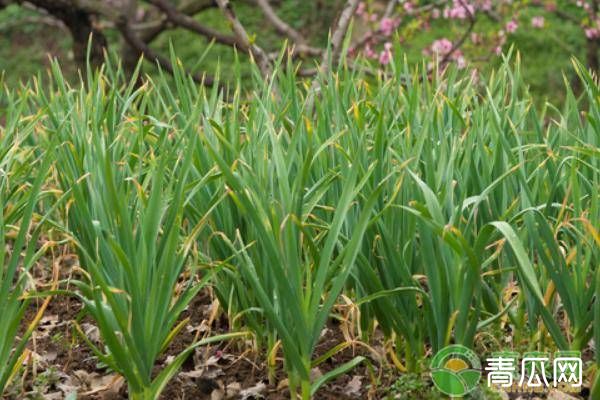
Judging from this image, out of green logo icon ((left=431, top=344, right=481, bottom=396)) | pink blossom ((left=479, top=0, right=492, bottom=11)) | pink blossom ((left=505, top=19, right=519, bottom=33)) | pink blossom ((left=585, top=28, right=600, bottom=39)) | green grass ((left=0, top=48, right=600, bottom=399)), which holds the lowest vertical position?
pink blossom ((left=585, top=28, right=600, bottom=39))

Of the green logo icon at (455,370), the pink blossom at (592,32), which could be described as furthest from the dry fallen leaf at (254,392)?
A: the pink blossom at (592,32)

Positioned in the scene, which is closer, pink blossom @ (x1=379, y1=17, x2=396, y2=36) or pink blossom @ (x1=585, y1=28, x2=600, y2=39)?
pink blossom @ (x1=379, y1=17, x2=396, y2=36)

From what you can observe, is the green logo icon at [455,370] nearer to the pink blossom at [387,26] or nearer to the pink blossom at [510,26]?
the pink blossom at [387,26]

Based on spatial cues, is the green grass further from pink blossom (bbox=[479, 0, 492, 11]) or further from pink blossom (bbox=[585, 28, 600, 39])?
pink blossom (bbox=[585, 28, 600, 39])

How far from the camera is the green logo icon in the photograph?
199 centimetres

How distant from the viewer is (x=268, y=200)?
2043 mm

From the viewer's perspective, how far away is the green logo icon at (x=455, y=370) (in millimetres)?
1993

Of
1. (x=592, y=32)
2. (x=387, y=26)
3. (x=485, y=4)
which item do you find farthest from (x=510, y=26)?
(x=387, y=26)

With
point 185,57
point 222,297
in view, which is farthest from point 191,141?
point 185,57

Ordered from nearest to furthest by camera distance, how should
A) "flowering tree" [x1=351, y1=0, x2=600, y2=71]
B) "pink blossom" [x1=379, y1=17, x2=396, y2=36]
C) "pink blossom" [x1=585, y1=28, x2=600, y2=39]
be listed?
"flowering tree" [x1=351, y1=0, x2=600, y2=71] → "pink blossom" [x1=379, y1=17, x2=396, y2=36] → "pink blossom" [x1=585, y1=28, x2=600, y2=39]

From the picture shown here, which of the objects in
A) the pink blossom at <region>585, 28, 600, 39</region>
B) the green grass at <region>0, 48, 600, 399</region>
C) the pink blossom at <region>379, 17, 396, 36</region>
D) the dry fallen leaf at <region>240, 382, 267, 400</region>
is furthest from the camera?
the pink blossom at <region>585, 28, 600, 39</region>

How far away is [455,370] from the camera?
79.4 inches

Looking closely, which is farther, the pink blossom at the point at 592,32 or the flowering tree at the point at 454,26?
the pink blossom at the point at 592,32

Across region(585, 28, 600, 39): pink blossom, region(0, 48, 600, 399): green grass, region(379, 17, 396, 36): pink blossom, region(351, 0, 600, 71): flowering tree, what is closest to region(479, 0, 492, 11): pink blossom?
region(351, 0, 600, 71): flowering tree
